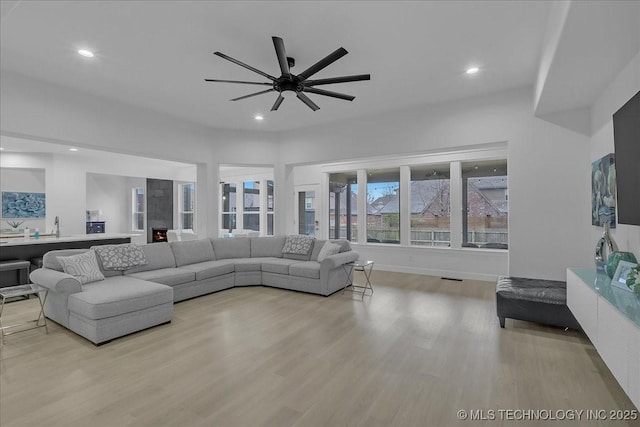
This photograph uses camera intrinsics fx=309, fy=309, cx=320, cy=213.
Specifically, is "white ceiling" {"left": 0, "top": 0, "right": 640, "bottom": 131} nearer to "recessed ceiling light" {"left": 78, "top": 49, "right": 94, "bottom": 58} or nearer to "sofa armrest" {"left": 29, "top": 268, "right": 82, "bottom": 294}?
"recessed ceiling light" {"left": 78, "top": 49, "right": 94, "bottom": 58}

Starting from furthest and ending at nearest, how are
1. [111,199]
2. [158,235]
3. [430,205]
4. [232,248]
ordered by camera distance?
[111,199] → [158,235] → [430,205] → [232,248]

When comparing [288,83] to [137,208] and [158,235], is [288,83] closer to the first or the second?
[158,235]

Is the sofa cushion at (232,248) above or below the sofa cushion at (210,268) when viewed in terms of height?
above

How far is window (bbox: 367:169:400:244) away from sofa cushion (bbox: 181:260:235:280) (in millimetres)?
3660

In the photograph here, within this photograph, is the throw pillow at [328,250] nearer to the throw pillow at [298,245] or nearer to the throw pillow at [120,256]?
the throw pillow at [298,245]

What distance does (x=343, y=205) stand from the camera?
26.8 ft

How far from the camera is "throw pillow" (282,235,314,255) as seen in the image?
5777mm

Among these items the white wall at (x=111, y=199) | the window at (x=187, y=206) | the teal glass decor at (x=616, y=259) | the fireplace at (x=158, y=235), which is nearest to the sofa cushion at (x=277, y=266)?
the teal glass decor at (x=616, y=259)

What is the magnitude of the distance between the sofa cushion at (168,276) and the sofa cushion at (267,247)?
61.5 inches

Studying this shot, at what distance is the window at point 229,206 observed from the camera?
10.1 m

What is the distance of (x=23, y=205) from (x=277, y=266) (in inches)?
277

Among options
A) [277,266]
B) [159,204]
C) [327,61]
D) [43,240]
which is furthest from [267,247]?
[159,204]

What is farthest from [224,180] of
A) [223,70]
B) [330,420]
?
[330,420]

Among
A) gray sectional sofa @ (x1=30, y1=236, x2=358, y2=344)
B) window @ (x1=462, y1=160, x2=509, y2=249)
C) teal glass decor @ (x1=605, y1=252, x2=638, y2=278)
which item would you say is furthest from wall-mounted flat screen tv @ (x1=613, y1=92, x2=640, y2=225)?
window @ (x1=462, y1=160, x2=509, y2=249)
